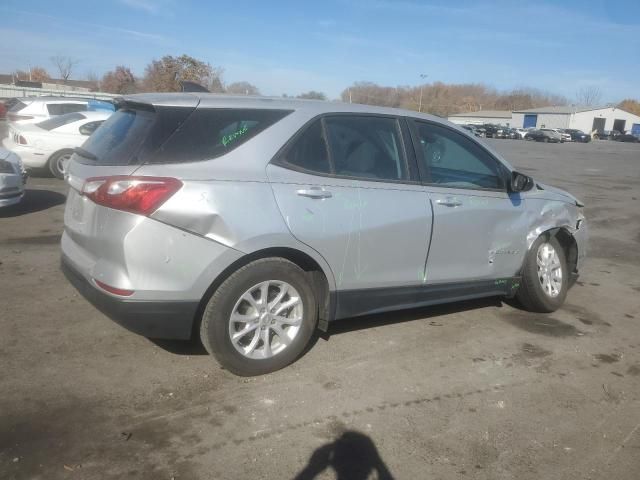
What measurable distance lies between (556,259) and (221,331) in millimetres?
3272

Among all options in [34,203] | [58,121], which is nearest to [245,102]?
[34,203]

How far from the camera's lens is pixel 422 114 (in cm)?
440

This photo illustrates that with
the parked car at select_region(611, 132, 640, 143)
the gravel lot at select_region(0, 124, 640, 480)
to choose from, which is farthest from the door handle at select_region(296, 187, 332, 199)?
the parked car at select_region(611, 132, 640, 143)

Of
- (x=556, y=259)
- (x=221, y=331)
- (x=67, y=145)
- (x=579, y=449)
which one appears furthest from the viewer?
(x=67, y=145)

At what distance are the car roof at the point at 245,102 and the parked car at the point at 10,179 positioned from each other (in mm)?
4602

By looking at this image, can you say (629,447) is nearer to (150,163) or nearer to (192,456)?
(192,456)

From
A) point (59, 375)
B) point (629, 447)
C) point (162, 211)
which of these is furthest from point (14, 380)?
point (629, 447)

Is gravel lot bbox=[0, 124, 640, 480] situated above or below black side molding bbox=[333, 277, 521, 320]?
below

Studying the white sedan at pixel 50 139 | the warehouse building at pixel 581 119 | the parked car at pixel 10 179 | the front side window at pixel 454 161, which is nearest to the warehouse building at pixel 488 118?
the warehouse building at pixel 581 119

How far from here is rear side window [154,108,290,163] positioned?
3.26 m

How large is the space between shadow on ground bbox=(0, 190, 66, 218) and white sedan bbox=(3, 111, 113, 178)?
135cm

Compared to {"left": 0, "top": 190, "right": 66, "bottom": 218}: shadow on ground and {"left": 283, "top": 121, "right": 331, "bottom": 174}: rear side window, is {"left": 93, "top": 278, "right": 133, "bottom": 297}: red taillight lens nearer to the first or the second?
{"left": 283, "top": 121, "right": 331, "bottom": 174}: rear side window

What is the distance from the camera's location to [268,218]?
3.37 metres

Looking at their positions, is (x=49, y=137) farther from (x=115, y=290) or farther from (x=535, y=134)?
(x=535, y=134)
